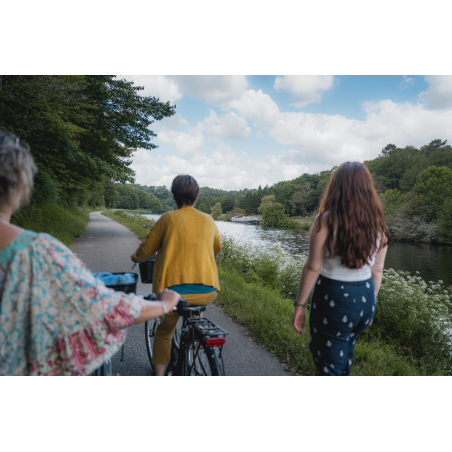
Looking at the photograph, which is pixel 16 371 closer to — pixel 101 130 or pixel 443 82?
pixel 443 82

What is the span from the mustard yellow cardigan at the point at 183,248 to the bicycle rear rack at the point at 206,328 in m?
0.27

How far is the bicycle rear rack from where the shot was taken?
206cm

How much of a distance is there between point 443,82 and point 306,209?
59.3m

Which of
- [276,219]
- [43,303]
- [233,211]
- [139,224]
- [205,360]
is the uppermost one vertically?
[43,303]

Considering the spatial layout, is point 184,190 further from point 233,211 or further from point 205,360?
point 233,211

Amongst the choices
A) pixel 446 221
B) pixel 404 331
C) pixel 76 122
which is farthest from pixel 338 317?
pixel 446 221

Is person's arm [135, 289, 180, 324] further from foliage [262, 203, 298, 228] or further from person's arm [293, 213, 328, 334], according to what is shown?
foliage [262, 203, 298, 228]

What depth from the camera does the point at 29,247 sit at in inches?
46.3

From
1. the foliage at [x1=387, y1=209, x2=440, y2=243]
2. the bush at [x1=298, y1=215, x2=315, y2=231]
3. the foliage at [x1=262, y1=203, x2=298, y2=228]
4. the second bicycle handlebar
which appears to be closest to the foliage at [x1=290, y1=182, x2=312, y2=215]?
the foliage at [x1=262, y1=203, x2=298, y2=228]

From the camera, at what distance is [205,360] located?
2.35 metres

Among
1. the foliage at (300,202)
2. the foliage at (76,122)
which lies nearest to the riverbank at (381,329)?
the foliage at (76,122)

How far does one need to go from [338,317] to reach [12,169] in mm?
1931

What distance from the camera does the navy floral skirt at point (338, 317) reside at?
2.07 m

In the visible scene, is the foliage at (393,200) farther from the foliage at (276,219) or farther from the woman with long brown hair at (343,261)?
the woman with long brown hair at (343,261)
